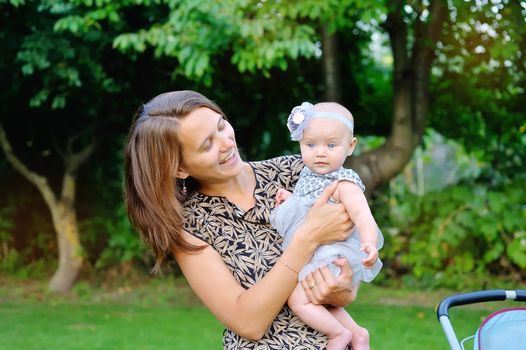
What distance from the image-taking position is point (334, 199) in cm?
260

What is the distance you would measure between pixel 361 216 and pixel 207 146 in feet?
1.57

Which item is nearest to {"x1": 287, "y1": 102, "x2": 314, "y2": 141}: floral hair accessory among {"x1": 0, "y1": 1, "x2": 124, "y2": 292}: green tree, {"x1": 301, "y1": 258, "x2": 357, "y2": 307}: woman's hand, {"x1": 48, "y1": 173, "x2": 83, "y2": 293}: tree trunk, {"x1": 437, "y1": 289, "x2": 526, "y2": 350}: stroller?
{"x1": 301, "y1": 258, "x2": 357, "y2": 307}: woman's hand

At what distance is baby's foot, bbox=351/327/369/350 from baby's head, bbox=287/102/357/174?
49 cm

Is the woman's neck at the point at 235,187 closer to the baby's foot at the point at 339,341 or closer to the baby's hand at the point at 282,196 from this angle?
the baby's hand at the point at 282,196

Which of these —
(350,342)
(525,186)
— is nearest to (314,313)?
(350,342)

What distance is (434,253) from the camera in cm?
809

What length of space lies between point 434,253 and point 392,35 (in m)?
1.98

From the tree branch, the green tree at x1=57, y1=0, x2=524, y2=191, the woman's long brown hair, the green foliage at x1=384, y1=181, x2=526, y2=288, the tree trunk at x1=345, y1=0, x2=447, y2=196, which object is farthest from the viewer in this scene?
the tree branch

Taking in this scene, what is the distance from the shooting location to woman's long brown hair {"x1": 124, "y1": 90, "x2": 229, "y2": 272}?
255cm

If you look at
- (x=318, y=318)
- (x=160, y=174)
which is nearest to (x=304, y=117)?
(x=160, y=174)

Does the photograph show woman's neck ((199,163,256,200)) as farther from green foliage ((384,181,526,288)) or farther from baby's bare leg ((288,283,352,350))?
green foliage ((384,181,526,288))

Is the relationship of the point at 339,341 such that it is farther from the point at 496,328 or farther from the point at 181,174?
the point at 181,174

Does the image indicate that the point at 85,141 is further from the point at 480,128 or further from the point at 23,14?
the point at 480,128

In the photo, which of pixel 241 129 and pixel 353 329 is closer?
pixel 353 329
